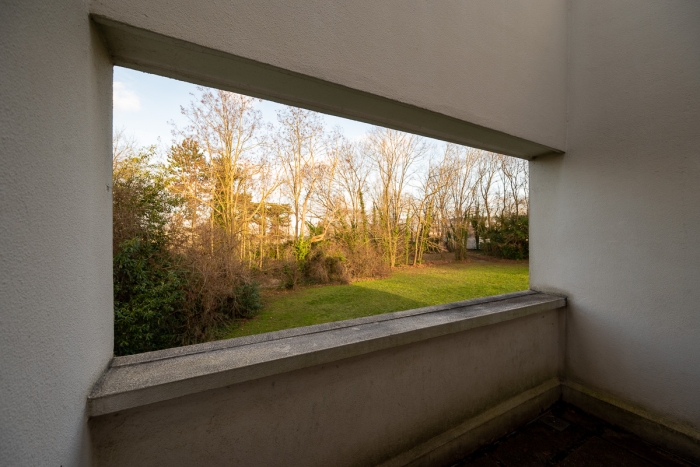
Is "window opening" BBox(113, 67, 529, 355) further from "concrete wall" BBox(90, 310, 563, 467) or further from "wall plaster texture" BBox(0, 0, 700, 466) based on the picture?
"concrete wall" BBox(90, 310, 563, 467)

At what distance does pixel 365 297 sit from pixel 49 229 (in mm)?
4552

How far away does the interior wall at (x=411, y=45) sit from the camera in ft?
3.22

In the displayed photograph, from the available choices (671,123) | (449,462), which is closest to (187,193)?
(449,462)

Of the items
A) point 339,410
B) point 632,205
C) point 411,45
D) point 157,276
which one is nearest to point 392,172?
point 632,205

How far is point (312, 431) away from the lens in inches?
49.7

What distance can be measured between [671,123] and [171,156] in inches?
219

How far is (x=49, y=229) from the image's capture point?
690 mm

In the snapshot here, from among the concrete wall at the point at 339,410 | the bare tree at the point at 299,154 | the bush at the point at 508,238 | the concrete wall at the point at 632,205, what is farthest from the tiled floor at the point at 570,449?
the bush at the point at 508,238

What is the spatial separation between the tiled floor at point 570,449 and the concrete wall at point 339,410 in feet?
0.42

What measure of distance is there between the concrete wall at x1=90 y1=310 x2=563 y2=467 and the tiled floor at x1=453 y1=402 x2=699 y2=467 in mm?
128

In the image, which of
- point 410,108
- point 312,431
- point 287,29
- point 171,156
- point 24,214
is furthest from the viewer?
point 171,156

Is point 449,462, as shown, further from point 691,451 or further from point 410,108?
point 410,108

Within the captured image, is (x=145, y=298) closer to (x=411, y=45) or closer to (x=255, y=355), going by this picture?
(x=255, y=355)

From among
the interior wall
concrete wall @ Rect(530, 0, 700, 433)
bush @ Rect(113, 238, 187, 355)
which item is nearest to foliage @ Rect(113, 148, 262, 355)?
bush @ Rect(113, 238, 187, 355)
